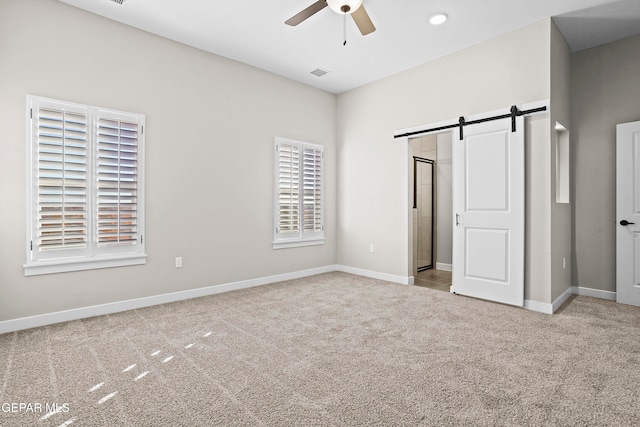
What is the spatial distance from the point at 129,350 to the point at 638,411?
3.35 meters

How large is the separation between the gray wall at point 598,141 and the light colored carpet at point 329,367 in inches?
26.9

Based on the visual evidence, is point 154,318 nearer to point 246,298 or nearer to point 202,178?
point 246,298

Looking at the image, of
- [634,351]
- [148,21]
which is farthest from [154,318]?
[634,351]

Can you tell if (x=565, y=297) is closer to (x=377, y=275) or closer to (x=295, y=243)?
(x=377, y=275)

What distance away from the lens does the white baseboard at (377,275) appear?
4.88m

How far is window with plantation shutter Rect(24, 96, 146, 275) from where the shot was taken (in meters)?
3.07

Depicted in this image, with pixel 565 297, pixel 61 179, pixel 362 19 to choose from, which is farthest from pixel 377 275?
pixel 61 179

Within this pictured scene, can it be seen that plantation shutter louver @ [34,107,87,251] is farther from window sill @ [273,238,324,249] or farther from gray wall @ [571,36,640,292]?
gray wall @ [571,36,640,292]

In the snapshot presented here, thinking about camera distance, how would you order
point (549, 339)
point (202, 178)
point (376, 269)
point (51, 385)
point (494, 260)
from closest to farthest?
point (51, 385)
point (549, 339)
point (494, 260)
point (202, 178)
point (376, 269)

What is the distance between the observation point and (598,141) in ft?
13.5

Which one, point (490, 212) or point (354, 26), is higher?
point (354, 26)

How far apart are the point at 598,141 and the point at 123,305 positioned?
597cm

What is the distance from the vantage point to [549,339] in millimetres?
2799

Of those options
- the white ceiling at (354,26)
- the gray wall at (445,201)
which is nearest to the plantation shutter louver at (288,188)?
the white ceiling at (354,26)
